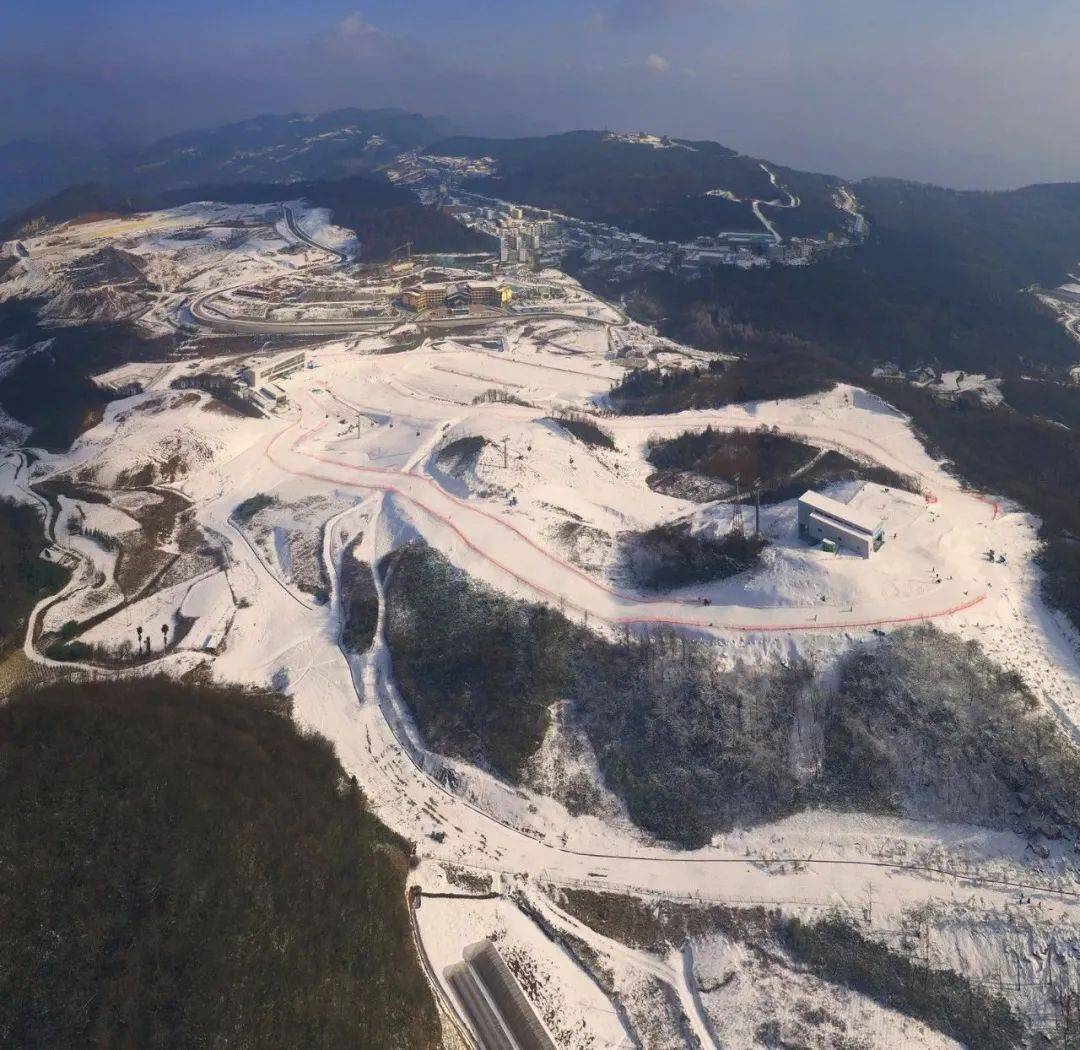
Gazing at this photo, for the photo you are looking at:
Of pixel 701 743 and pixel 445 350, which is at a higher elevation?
pixel 701 743

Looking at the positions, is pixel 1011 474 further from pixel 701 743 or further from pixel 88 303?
pixel 88 303

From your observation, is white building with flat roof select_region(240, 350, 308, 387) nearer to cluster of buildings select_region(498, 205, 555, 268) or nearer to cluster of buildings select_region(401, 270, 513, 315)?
cluster of buildings select_region(401, 270, 513, 315)

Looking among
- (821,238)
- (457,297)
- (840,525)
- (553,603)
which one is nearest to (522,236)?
(457,297)

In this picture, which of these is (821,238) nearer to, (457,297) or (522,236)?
(522,236)

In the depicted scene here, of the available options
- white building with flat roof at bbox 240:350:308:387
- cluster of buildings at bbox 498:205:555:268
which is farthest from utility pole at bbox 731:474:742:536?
cluster of buildings at bbox 498:205:555:268

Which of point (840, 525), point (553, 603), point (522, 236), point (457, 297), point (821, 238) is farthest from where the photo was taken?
point (522, 236)

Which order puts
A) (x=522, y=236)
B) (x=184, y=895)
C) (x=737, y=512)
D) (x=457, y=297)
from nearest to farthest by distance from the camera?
(x=184, y=895)
(x=737, y=512)
(x=457, y=297)
(x=522, y=236)

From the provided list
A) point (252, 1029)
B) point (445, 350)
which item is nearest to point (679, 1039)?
point (252, 1029)
